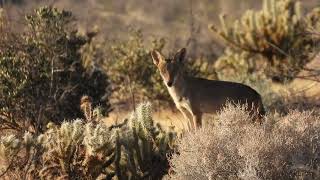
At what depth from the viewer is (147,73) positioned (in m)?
15.6

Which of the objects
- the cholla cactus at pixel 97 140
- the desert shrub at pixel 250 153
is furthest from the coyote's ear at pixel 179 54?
the desert shrub at pixel 250 153

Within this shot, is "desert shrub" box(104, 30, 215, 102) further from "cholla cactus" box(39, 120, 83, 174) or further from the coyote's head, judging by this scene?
"cholla cactus" box(39, 120, 83, 174)

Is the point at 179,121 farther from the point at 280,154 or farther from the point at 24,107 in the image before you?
the point at 280,154

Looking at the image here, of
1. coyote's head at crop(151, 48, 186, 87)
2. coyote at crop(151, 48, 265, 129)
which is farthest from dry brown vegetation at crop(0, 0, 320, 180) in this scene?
coyote's head at crop(151, 48, 186, 87)

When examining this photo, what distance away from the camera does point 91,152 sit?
301 inches

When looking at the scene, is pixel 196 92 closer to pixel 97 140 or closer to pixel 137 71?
pixel 97 140

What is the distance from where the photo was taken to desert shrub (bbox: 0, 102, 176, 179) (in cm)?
764

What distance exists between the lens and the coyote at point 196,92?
33.4 feet

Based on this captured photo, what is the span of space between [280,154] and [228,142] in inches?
22.4

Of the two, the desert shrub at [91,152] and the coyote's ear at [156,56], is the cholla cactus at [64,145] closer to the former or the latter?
the desert shrub at [91,152]

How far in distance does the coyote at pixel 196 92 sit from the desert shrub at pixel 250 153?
8.68 feet

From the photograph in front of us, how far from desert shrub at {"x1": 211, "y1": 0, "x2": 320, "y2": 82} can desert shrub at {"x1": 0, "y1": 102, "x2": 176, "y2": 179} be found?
376 inches

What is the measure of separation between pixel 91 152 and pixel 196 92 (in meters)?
3.30

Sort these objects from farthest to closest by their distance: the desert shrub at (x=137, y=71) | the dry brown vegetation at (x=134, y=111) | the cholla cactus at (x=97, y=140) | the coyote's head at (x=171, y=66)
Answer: the desert shrub at (x=137, y=71)
the coyote's head at (x=171, y=66)
the cholla cactus at (x=97, y=140)
the dry brown vegetation at (x=134, y=111)
